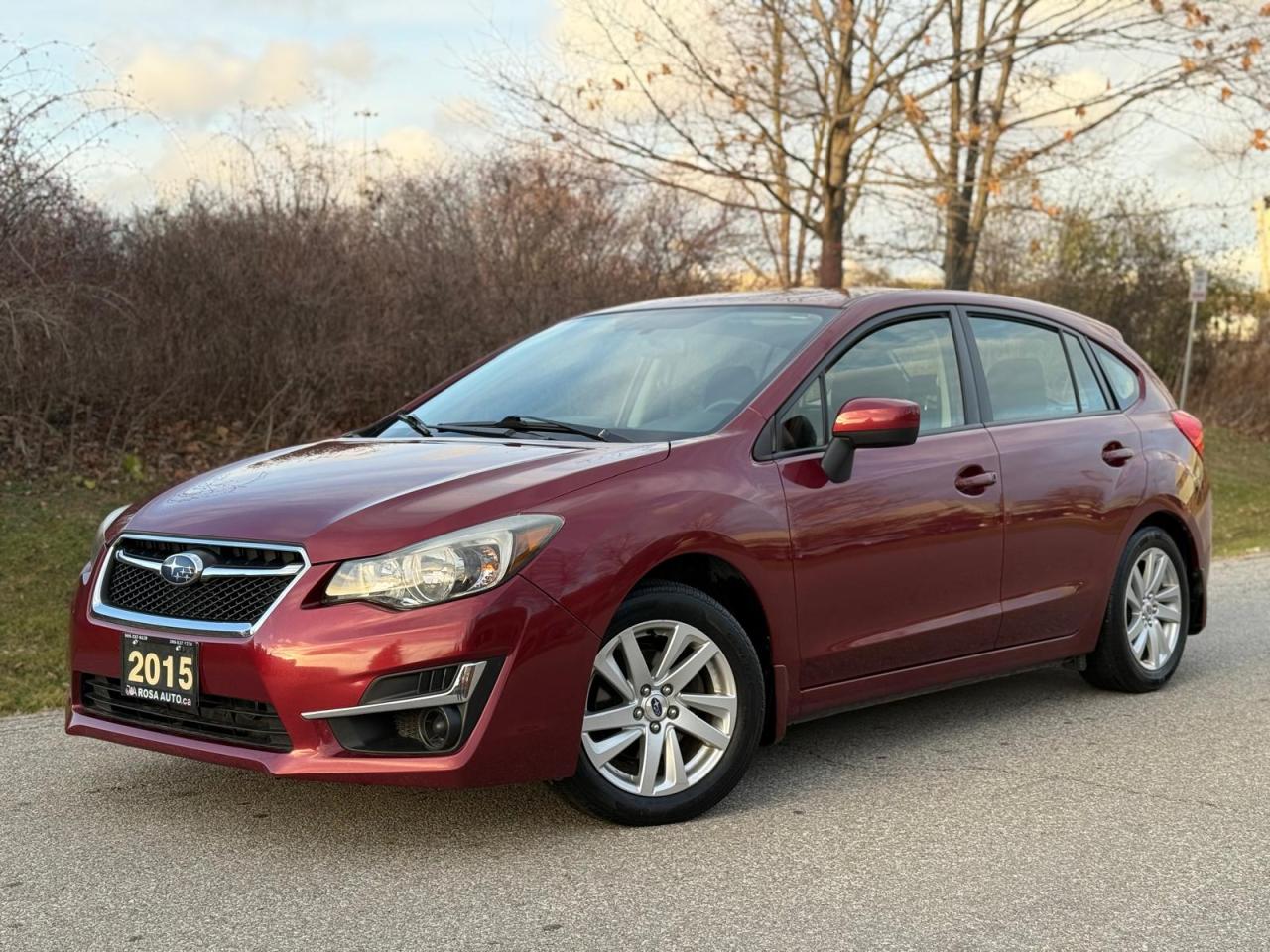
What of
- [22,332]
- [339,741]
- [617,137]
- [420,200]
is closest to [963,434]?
[339,741]

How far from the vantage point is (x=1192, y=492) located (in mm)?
6883

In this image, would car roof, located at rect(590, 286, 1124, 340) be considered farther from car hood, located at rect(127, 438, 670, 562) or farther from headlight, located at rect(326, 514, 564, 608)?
headlight, located at rect(326, 514, 564, 608)

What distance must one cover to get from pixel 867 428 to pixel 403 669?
1765mm

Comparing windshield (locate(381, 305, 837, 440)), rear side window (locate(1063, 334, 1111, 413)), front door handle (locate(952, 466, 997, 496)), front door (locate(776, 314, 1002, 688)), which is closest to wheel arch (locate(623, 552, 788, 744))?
front door (locate(776, 314, 1002, 688))

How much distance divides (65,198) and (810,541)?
7832mm

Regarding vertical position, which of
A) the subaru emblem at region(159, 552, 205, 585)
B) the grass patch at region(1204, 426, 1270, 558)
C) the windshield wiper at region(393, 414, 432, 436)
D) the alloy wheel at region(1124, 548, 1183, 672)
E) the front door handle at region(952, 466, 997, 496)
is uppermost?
the windshield wiper at region(393, 414, 432, 436)

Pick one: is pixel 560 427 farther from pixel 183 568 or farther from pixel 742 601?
pixel 183 568

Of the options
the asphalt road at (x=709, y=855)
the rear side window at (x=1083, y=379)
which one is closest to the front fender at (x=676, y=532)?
the asphalt road at (x=709, y=855)

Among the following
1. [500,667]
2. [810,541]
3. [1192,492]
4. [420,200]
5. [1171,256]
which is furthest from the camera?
[1171,256]

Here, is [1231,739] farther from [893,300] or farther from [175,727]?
[175,727]

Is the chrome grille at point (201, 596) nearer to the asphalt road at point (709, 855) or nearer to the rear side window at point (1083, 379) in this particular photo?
the asphalt road at point (709, 855)

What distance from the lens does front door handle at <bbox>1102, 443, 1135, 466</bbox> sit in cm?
634

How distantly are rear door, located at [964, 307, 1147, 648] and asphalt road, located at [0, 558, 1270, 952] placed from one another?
1.80 ft

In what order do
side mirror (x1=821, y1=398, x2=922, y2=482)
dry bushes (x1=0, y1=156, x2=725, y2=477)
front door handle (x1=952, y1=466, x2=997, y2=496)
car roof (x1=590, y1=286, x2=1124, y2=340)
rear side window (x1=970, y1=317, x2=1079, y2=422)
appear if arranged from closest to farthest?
1. side mirror (x1=821, y1=398, x2=922, y2=482)
2. front door handle (x1=952, y1=466, x2=997, y2=496)
3. car roof (x1=590, y1=286, x2=1124, y2=340)
4. rear side window (x1=970, y1=317, x2=1079, y2=422)
5. dry bushes (x1=0, y1=156, x2=725, y2=477)
